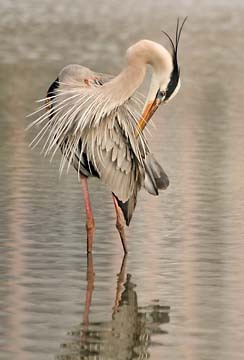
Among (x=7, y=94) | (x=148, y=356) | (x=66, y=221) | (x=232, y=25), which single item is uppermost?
(x=232, y=25)

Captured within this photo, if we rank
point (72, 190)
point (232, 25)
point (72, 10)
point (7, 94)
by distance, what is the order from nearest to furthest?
point (72, 190) → point (7, 94) → point (232, 25) → point (72, 10)

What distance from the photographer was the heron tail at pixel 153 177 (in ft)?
41.5

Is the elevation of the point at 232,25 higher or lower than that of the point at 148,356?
higher

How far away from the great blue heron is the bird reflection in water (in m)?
1.82

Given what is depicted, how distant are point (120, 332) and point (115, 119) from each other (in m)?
3.30

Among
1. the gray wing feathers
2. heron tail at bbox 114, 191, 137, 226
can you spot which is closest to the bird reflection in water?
heron tail at bbox 114, 191, 137, 226

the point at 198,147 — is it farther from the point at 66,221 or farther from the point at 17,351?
the point at 17,351

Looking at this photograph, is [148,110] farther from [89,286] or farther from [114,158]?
[89,286]

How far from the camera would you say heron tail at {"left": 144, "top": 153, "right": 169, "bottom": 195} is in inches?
498

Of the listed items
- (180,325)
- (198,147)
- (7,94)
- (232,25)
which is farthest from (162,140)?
(232,25)

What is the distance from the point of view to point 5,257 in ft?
38.6

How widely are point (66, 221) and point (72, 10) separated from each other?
4395 centimetres

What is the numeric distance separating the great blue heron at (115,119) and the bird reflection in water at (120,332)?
1822 millimetres

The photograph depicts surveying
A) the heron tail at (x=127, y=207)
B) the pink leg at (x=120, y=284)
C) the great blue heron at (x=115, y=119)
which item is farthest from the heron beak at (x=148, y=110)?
the pink leg at (x=120, y=284)
